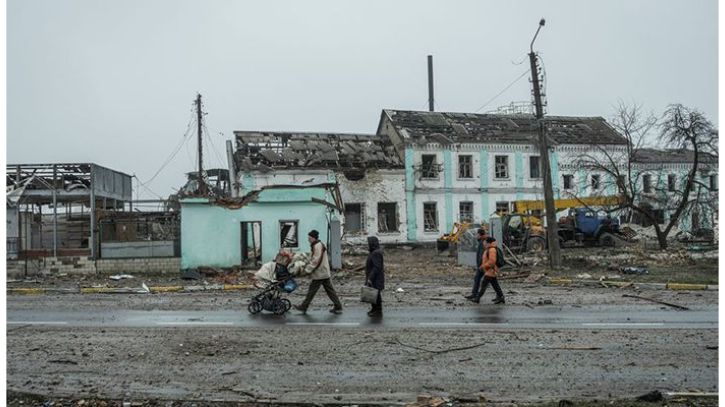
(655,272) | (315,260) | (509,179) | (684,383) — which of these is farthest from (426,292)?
(509,179)

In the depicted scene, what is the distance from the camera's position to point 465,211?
4134cm

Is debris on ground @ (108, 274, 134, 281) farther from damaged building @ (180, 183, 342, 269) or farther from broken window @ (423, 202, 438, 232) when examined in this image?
broken window @ (423, 202, 438, 232)

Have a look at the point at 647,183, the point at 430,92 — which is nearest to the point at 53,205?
the point at 647,183

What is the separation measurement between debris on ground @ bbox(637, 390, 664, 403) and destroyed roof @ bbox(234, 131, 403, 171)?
32.2 meters

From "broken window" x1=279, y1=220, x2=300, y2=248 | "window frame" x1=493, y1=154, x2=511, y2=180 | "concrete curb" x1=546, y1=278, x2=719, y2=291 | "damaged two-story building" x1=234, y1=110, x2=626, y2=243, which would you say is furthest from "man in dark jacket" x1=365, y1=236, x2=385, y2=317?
"window frame" x1=493, y1=154, x2=511, y2=180

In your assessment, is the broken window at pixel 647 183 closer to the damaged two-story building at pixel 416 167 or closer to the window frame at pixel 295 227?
the damaged two-story building at pixel 416 167

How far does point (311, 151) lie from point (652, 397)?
3430 cm

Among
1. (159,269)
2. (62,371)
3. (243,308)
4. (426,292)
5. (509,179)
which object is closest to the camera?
(62,371)

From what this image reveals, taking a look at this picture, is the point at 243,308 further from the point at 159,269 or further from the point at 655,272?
the point at 655,272

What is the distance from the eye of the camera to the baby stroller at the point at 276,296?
496 inches

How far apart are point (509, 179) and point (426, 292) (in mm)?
26528

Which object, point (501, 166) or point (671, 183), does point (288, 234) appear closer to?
point (501, 166)

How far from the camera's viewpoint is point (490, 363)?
7953 mm

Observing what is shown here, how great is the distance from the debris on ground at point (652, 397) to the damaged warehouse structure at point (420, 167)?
31685mm
